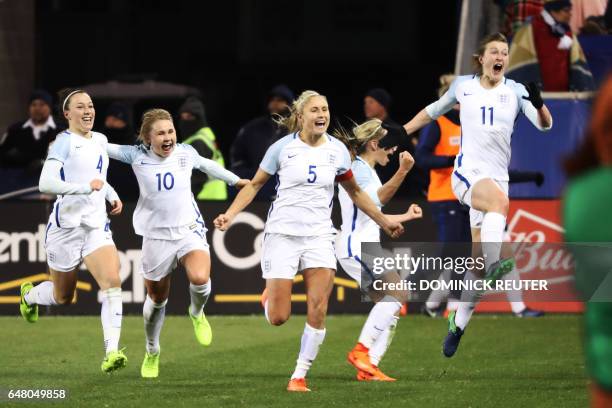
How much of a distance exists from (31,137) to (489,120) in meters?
7.75

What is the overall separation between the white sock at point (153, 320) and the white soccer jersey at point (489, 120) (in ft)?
8.33

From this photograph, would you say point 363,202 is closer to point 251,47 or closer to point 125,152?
point 125,152

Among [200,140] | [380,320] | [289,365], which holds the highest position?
[200,140]

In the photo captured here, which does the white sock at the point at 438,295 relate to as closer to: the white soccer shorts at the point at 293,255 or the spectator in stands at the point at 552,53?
the spectator in stands at the point at 552,53

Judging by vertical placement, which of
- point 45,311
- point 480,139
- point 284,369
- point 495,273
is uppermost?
point 480,139

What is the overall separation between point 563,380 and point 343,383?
164 centimetres

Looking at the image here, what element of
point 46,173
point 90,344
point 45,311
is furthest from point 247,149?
point 46,173

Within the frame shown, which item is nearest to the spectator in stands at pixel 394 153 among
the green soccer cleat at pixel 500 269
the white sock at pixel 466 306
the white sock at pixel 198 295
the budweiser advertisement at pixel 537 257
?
the budweiser advertisement at pixel 537 257

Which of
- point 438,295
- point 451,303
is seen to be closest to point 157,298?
point 451,303

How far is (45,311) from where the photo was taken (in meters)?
15.2

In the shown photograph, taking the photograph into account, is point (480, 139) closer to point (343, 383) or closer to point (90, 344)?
point (343, 383)

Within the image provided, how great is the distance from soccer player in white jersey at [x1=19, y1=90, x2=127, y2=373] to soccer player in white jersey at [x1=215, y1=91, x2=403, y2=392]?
4.19 ft

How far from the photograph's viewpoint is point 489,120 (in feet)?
33.4

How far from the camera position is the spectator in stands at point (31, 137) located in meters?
Result: 16.2
